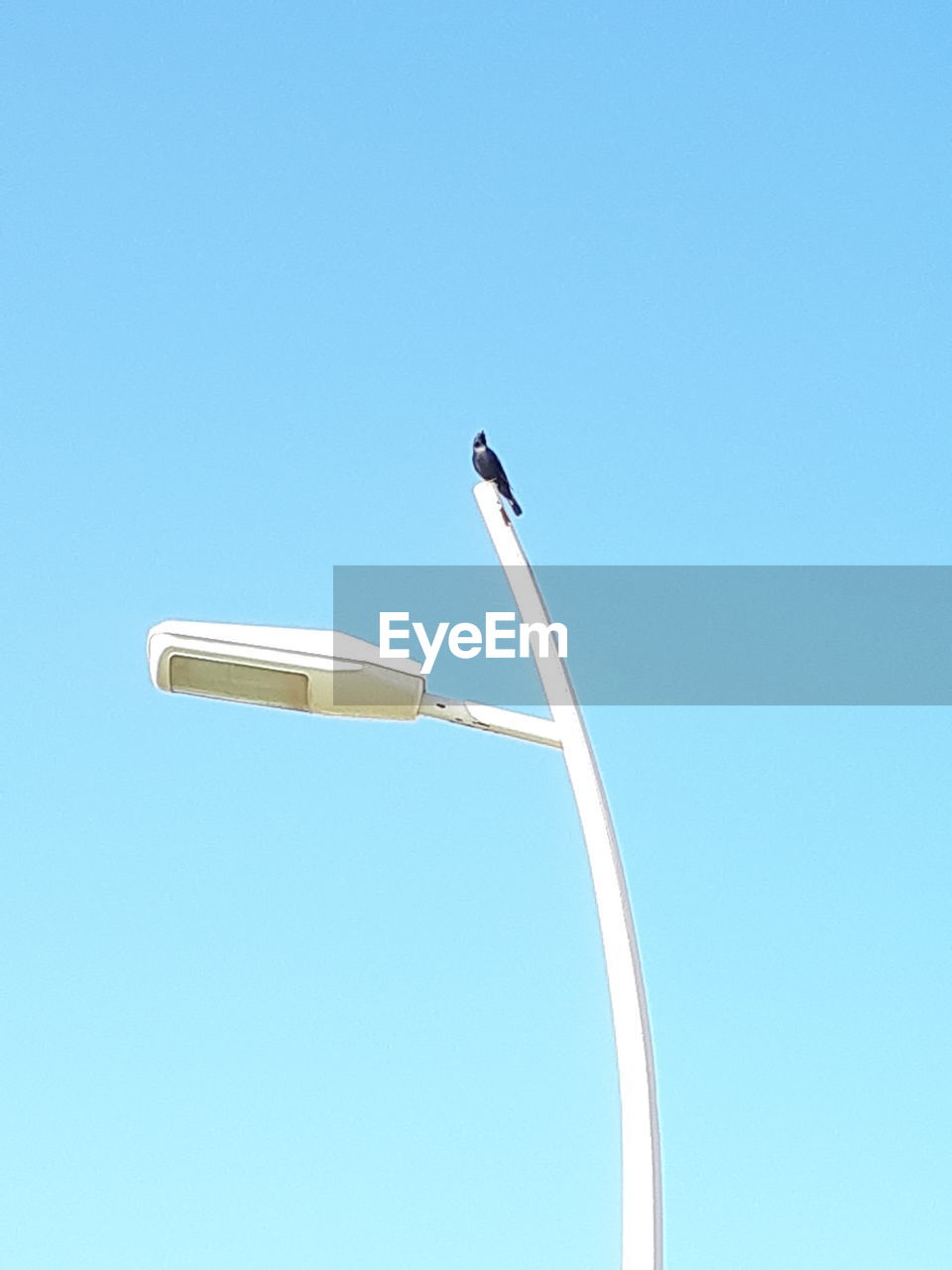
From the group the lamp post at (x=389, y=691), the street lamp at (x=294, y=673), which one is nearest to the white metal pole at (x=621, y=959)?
the lamp post at (x=389, y=691)

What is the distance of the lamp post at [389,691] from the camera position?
5125 millimetres

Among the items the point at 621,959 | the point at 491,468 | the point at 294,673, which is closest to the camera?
the point at 621,959

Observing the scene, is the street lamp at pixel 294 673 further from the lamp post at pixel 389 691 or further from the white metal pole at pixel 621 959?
the white metal pole at pixel 621 959

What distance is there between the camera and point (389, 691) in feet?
17.8

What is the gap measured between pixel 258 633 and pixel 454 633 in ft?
2.36

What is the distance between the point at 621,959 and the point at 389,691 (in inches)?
38.1

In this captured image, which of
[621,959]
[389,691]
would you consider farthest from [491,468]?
[621,959]

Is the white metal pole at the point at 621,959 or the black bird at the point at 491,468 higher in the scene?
the black bird at the point at 491,468

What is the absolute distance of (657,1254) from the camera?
477 cm

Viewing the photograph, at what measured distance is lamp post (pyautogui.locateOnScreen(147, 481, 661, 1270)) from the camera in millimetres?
5125

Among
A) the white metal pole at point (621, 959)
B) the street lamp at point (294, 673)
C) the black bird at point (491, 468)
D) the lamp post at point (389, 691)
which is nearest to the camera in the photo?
the white metal pole at point (621, 959)

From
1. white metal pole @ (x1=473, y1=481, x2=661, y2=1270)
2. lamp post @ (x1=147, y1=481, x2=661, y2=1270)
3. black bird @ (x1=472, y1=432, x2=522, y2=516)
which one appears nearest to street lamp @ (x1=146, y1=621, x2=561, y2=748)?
lamp post @ (x1=147, y1=481, x2=661, y2=1270)

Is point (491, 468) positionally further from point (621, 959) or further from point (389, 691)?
point (621, 959)

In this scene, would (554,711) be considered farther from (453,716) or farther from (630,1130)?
(630,1130)
